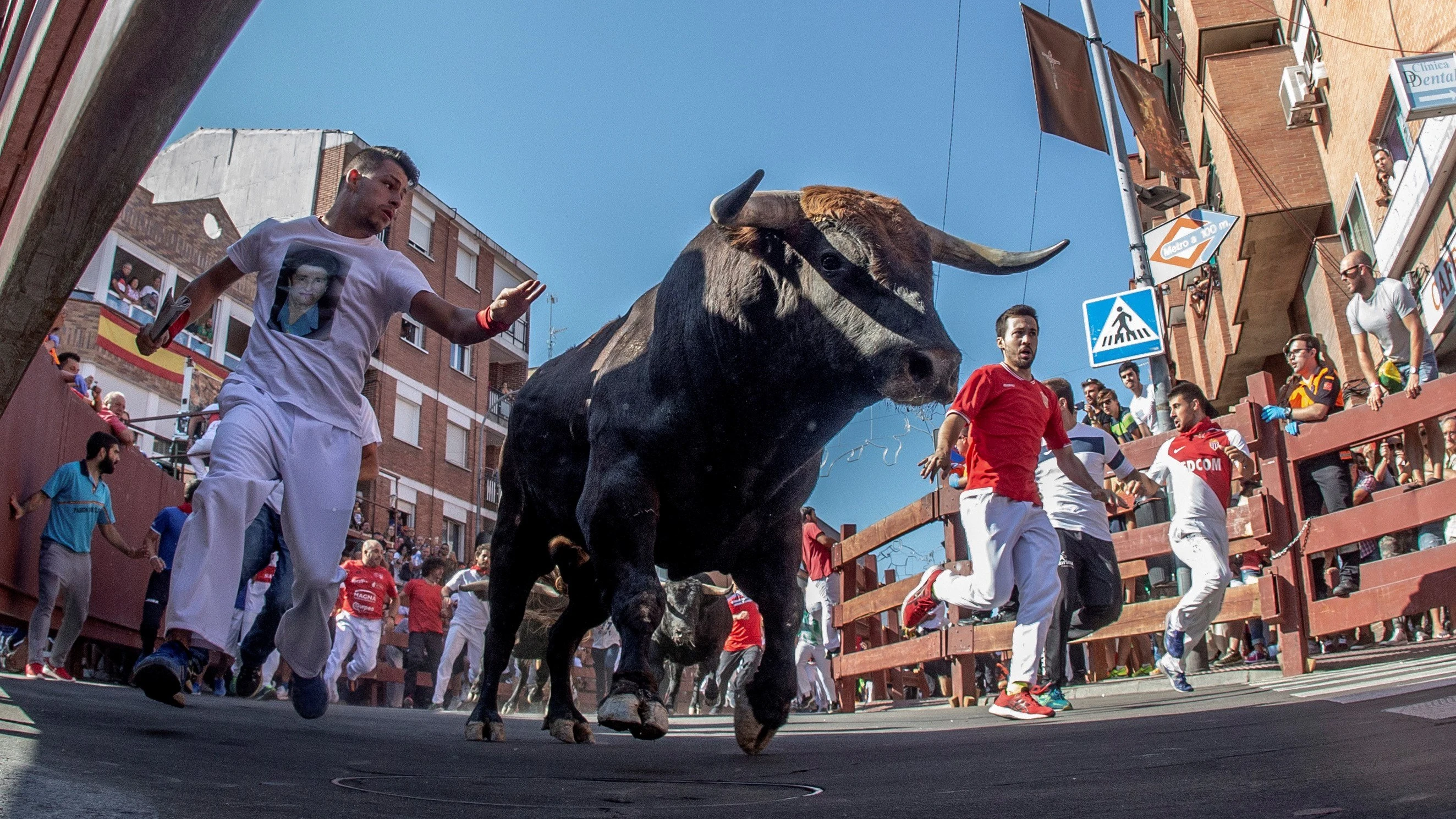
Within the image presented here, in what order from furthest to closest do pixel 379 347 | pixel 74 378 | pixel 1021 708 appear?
pixel 379 347 < pixel 74 378 < pixel 1021 708

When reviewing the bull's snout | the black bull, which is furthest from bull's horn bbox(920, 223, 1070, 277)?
the bull's snout

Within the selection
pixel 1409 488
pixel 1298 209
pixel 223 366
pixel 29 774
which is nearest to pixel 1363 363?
pixel 1409 488

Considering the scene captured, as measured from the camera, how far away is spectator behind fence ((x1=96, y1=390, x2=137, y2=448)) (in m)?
10.9

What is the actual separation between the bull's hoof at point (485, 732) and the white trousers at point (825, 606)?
6.23m

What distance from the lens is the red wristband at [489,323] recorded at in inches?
146

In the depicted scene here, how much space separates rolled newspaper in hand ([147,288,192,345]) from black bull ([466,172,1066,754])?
1605 mm

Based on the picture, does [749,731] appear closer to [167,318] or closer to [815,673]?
[167,318]

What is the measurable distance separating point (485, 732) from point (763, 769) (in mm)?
2124

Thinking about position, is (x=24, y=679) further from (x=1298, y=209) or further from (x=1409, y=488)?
(x=1298, y=209)

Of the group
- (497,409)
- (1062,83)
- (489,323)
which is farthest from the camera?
(497,409)

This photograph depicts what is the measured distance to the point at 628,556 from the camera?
453cm

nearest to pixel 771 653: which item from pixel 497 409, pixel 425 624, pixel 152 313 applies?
pixel 425 624

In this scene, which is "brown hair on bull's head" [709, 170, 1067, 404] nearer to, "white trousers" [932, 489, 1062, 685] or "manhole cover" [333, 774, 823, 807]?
"manhole cover" [333, 774, 823, 807]

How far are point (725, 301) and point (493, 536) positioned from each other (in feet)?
8.09
